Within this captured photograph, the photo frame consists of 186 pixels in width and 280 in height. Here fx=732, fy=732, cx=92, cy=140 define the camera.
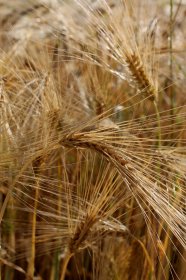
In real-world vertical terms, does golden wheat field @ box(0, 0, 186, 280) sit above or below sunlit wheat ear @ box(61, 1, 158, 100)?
below

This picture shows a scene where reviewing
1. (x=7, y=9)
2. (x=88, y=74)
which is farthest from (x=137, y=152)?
(x=7, y=9)

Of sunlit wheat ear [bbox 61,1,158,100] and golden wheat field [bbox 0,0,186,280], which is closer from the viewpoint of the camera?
golden wheat field [bbox 0,0,186,280]

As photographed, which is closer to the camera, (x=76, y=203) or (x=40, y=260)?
(x=76, y=203)

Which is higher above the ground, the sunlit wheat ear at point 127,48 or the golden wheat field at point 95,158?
the sunlit wheat ear at point 127,48

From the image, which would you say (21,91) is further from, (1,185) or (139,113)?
(139,113)

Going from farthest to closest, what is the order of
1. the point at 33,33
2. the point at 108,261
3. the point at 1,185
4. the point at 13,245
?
the point at 33,33 → the point at 13,245 → the point at 108,261 → the point at 1,185

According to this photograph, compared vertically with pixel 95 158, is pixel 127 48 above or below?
above

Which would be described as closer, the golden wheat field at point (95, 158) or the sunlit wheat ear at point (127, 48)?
the golden wheat field at point (95, 158)

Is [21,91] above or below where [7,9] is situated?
below
